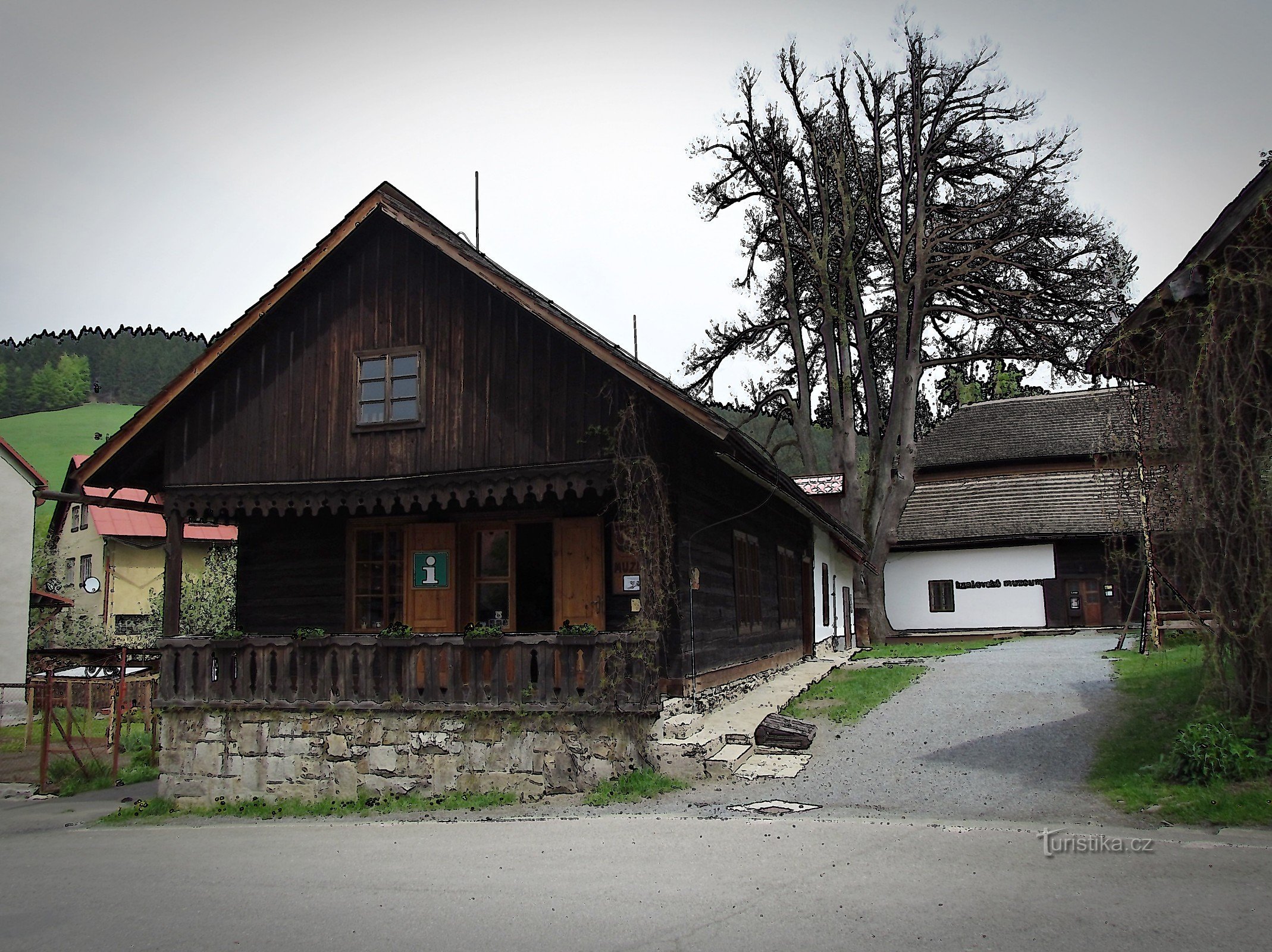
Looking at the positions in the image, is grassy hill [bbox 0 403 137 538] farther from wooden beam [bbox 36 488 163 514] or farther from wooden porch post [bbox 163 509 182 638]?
wooden porch post [bbox 163 509 182 638]

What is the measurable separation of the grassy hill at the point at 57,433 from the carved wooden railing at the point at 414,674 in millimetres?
63176

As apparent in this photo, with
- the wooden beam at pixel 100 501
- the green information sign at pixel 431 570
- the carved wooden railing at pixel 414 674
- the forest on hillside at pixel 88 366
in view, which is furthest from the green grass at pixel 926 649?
the forest on hillside at pixel 88 366

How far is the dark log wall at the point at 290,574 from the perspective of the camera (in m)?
15.7

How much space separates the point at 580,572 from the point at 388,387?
369 centimetres

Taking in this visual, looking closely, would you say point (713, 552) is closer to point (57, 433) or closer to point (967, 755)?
point (967, 755)

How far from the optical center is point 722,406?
34.0 metres

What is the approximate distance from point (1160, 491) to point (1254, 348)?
156cm

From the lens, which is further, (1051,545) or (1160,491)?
(1051,545)

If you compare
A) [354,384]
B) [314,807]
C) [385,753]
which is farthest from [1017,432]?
[314,807]

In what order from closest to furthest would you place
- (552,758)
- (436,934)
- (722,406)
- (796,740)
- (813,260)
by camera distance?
(436,934), (552,758), (796,740), (813,260), (722,406)

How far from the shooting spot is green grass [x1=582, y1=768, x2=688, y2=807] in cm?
1089

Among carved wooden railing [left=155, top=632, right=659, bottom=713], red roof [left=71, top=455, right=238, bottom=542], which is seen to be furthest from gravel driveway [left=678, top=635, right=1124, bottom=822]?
red roof [left=71, top=455, right=238, bottom=542]

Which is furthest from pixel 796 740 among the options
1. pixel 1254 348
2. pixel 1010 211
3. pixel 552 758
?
pixel 1010 211

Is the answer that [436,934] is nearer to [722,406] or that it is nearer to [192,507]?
[192,507]
